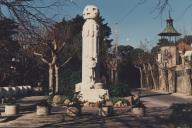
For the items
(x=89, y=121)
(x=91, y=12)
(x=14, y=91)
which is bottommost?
(x=89, y=121)

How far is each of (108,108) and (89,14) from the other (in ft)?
35.8

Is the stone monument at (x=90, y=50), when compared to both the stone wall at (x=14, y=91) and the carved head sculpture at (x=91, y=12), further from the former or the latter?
the stone wall at (x=14, y=91)

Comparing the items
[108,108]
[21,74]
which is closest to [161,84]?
[21,74]

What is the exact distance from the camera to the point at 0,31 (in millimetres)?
17828

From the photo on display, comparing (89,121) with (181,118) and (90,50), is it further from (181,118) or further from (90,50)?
(90,50)

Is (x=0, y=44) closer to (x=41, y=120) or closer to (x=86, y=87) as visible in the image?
(x=41, y=120)


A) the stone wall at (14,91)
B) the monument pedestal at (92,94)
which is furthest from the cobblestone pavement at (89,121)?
the stone wall at (14,91)

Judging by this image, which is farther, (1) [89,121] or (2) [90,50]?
(2) [90,50]

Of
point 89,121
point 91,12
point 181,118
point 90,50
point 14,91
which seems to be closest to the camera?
point 181,118

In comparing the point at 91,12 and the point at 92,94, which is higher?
the point at 91,12

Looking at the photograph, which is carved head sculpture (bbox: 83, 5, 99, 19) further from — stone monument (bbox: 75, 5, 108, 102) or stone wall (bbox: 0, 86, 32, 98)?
stone wall (bbox: 0, 86, 32, 98)

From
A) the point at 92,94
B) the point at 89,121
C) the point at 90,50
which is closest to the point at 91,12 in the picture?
the point at 90,50

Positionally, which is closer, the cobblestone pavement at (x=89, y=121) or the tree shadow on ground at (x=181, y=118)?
the tree shadow on ground at (x=181, y=118)

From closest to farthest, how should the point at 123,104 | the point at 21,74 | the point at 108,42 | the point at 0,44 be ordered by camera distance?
the point at 0,44 → the point at 123,104 → the point at 21,74 → the point at 108,42
